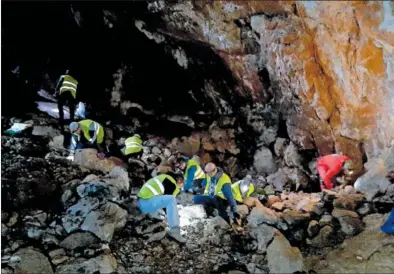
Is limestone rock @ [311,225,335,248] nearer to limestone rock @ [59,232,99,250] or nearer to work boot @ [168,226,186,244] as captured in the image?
work boot @ [168,226,186,244]

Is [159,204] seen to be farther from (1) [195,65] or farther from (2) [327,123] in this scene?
(1) [195,65]

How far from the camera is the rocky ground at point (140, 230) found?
4.13 meters

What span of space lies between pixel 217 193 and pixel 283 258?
137 cm

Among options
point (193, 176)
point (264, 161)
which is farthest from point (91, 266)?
point (264, 161)

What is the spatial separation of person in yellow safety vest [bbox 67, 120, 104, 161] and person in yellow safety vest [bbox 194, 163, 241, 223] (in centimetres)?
218

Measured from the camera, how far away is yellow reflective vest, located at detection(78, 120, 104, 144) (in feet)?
20.6

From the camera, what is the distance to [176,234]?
4574mm

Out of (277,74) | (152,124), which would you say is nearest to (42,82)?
(152,124)

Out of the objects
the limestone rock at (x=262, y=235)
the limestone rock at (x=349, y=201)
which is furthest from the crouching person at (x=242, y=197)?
the limestone rock at (x=349, y=201)

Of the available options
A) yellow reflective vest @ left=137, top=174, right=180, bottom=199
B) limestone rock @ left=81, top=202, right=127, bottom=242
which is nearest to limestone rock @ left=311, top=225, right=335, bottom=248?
yellow reflective vest @ left=137, top=174, right=180, bottom=199

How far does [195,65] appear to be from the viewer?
898 centimetres

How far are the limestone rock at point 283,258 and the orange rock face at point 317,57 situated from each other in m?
2.98

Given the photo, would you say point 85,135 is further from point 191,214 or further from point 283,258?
point 283,258

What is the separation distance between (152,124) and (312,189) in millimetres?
4536
